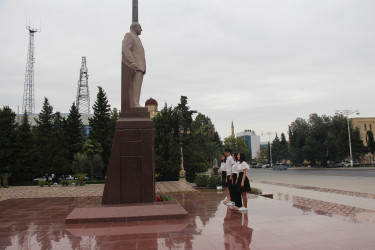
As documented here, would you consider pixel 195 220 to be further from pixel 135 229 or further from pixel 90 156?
pixel 90 156

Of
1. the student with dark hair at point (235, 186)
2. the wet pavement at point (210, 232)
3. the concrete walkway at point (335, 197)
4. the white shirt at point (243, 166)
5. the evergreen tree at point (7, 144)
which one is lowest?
the concrete walkway at point (335, 197)

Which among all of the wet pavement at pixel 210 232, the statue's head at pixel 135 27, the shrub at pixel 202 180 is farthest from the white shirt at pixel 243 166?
the shrub at pixel 202 180

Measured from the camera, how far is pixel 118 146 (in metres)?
8.23

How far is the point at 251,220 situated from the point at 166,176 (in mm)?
24641

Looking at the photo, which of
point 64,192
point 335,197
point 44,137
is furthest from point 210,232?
point 44,137

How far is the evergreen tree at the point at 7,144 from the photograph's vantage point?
1150 inches

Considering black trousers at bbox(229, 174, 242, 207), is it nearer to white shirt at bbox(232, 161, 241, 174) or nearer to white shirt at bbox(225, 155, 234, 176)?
white shirt at bbox(232, 161, 241, 174)

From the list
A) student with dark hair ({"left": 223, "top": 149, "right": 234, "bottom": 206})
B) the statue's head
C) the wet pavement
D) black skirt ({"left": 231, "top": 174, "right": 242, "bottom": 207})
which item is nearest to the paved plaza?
the wet pavement

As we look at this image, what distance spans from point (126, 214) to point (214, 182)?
9.41 meters

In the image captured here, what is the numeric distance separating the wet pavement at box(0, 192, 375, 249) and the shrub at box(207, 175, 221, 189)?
8.03 m

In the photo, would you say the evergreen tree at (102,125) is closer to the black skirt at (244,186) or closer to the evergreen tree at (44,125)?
the evergreen tree at (44,125)

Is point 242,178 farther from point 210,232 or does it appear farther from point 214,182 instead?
point 214,182

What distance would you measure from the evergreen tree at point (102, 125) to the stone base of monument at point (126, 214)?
1104 inches

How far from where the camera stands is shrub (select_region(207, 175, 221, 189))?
15559 millimetres
